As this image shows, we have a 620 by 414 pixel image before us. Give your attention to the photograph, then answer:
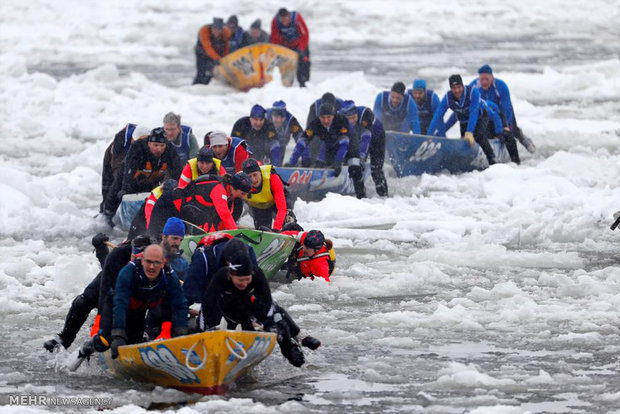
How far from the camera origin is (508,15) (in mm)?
51125

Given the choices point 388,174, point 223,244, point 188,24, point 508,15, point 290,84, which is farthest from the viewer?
point 508,15

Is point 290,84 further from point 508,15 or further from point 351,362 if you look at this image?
point 508,15

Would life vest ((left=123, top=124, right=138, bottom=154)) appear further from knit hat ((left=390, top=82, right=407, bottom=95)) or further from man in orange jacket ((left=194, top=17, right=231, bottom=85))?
man in orange jacket ((left=194, top=17, right=231, bottom=85))

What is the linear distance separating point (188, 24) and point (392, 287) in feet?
109

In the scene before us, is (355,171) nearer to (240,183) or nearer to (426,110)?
(426,110)

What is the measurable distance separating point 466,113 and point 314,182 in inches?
138

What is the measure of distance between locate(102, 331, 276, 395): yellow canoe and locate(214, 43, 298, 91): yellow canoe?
1783 centimetres

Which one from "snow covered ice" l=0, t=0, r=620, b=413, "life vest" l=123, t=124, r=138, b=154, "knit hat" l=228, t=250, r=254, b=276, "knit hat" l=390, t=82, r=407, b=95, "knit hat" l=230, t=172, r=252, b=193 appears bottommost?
"snow covered ice" l=0, t=0, r=620, b=413

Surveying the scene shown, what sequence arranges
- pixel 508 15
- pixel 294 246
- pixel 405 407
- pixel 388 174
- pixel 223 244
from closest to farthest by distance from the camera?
pixel 405 407, pixel 223 244, pixel 294 246, pixel 388 174, pixel 508 15

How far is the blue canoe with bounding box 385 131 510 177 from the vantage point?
19.7 m

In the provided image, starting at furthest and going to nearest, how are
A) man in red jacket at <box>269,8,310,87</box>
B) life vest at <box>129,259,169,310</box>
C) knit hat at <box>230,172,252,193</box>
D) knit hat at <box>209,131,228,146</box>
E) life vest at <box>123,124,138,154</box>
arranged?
man in red jacket at <box>269,8,310,87</box>
life vest at <box>123,124,138,154</box>
knit hat at <box>209,131,228,146</box>
knit hat at <box>230,172,252,193</box>
life vest at <box>129,259,169,310</box>

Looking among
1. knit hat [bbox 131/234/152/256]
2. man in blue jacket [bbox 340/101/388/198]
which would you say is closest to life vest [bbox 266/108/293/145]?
man in blue jacket [bbox 340/101/388/198]

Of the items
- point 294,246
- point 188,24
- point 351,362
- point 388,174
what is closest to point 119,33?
point 188,24

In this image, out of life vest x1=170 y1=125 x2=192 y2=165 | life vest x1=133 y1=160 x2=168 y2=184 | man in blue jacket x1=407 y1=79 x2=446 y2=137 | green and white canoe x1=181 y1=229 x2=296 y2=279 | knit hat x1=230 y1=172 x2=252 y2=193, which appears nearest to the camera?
green and white canoe x1=181 y1=229 x2=296 y2=279
